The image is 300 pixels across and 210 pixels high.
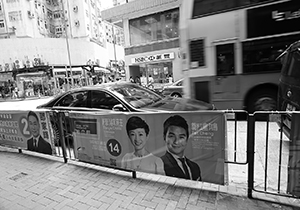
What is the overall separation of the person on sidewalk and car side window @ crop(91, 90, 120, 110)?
1.35m

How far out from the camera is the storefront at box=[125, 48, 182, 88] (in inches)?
679

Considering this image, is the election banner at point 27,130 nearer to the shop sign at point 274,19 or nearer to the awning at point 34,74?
the shop sign at point 274,19

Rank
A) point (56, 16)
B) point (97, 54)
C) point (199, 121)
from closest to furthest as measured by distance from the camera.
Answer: point (199, 121) < point (97, 54) < point (56, 16)

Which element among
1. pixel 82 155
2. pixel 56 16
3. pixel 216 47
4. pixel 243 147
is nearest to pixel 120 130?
pixel 82 155

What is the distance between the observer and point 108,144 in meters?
3.42

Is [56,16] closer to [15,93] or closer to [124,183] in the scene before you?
[15,93]

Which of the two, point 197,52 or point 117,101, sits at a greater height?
point 197,52

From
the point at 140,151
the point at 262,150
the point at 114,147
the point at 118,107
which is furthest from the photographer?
the point at 118,107

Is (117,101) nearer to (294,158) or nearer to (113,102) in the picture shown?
(113,102)

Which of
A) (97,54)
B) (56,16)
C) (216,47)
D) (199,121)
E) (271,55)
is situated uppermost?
(56,16)

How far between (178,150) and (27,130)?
11.9 feet

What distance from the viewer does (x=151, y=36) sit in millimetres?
18766

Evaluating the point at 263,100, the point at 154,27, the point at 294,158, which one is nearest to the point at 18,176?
the point at 294,158

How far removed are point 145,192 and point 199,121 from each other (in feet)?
4.47
